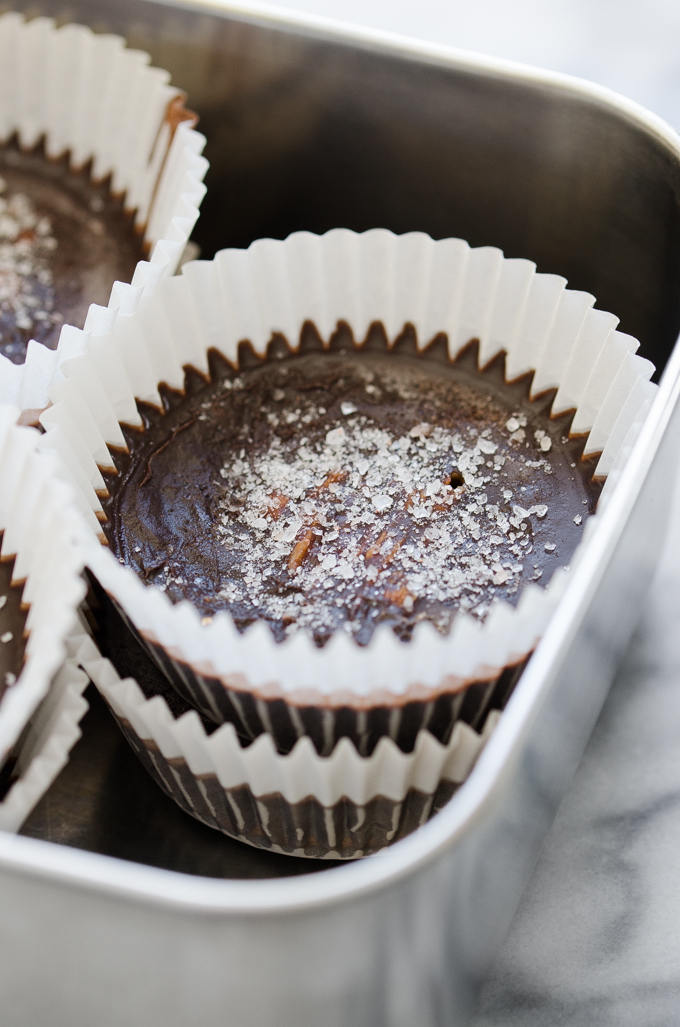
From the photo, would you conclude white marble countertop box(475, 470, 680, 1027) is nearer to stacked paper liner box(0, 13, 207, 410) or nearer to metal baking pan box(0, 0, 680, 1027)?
metal baking pan box(0, 0, 680, 1027)

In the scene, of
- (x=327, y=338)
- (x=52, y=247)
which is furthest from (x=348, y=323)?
(x=52, y=247)

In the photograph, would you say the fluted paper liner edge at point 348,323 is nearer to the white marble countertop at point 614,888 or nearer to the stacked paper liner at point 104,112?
the stacked paper liner at point 104,112

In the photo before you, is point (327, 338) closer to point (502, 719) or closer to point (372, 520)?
point (372, 520)

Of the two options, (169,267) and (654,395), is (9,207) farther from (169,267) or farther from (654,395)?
(654,395)

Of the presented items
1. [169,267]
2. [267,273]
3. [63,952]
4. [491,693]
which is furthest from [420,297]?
[63,952]

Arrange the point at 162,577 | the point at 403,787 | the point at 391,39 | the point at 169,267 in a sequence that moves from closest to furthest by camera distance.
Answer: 1. the point at 403,787
2. the point at 162,577
3. the point at 169,267
4. the point at 391,39

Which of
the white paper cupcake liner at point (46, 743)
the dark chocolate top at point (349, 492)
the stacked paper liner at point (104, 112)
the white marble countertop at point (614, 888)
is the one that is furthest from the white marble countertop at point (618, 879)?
the stacked paper liner at point (104, 112)
